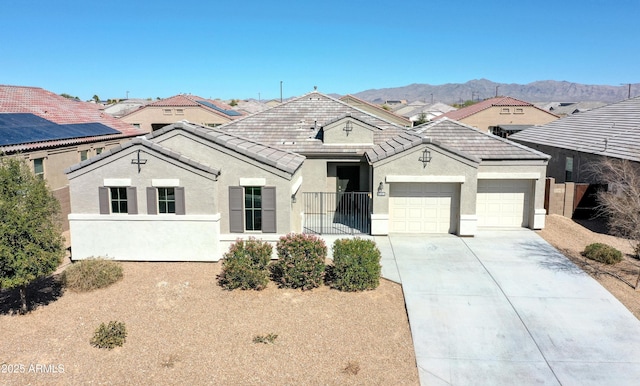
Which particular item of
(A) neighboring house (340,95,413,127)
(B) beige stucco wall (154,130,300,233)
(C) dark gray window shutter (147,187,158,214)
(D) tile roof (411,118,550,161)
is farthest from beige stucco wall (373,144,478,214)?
(A) neighboring house (340,95,413,127)

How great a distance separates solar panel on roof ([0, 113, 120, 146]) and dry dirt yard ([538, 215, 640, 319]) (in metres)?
21.0

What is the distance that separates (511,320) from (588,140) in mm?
16592

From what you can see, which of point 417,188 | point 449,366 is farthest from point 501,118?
point 449,366

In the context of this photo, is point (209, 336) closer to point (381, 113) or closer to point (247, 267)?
point (247, 267)

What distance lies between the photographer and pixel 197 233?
14.6m

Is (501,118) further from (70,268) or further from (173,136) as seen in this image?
(70,268)

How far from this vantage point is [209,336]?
999cm

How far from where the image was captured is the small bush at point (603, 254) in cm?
1439

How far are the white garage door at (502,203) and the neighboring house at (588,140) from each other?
14.9ft

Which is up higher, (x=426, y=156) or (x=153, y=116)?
(x=153, y=116)

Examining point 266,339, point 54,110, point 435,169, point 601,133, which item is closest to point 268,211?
point 266,339

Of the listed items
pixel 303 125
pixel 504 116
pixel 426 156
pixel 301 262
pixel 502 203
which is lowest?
pixel 301 262

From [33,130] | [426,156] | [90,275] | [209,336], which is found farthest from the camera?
[33,130]

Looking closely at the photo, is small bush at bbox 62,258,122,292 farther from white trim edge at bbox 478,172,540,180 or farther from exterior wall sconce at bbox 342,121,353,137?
white trim edge at bbox 478,172,540,180
